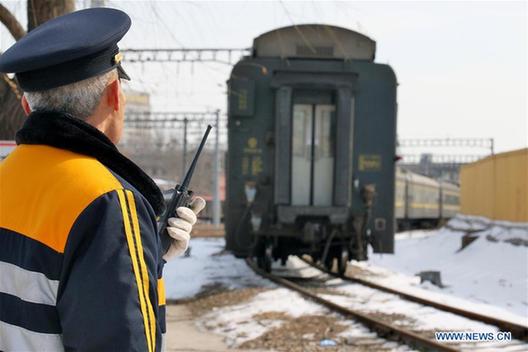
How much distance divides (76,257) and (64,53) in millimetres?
533

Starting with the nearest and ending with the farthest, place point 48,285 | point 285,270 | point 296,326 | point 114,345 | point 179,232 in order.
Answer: point 114,345
point 48,285
point 179,232
point 296,326
point 285,270

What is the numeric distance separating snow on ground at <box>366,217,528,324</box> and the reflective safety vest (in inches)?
311

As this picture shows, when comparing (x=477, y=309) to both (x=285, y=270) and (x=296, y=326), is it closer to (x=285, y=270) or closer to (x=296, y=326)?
(x=296, y=326)

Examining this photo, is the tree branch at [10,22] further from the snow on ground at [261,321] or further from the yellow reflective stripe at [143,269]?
the yellow reflective stripe at [143,269]

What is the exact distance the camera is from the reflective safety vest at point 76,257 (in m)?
1.64

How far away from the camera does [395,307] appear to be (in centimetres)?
912

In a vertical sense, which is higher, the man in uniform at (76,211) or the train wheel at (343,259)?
the man in uniform at (76,211)

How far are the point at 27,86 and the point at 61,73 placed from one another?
0.37 feet

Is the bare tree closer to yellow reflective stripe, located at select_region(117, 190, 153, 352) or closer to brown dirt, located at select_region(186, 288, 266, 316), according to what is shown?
brown dirt, located at select_region(186, 288, 266, 316)

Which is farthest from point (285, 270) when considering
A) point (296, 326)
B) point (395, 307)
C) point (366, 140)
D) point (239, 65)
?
point (296, 326)

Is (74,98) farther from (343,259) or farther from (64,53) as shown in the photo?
(343,259)

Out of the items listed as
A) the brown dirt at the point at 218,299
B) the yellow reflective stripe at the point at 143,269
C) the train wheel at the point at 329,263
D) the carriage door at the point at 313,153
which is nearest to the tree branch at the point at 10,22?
the brown dirt at the point at 218,299

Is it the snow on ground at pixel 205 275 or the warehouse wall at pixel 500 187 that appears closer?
the snow on ground at pixel 205 275

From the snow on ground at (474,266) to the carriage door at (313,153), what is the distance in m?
2.16
